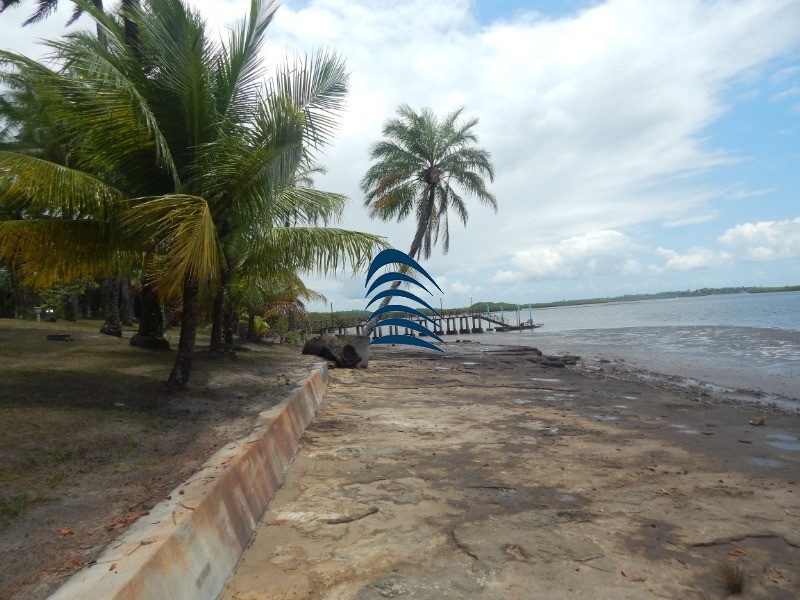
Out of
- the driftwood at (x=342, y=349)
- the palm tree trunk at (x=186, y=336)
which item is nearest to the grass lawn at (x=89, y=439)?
the palm tree trunk at (x=186, y=336)

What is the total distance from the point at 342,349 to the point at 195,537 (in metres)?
11.8

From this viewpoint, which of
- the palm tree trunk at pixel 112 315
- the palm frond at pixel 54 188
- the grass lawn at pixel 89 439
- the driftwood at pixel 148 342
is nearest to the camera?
the grass lawn at pixel 89 439

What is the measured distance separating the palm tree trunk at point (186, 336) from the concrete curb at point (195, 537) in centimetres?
328

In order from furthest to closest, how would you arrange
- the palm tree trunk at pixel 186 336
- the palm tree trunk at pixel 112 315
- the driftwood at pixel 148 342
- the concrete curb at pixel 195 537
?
1. the palm tree trunk at pixel 112 315
2. the driftwood at pixel 148 342
3. the palm tree trunk at pixel 186 336
4. the concrete curb at pixel 195 537

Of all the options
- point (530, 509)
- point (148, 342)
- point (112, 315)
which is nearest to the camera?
point (530, 509)

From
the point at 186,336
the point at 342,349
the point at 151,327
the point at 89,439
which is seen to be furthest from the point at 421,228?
the point at 89,439

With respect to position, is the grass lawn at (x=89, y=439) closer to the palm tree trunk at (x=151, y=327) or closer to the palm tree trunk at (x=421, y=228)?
the palm tree trunk at (x=151, y=327)

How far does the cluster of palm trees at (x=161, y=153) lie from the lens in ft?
22.2

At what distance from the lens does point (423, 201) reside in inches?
1062

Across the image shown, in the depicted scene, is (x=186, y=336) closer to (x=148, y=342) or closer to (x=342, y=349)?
(x=148, y=342)

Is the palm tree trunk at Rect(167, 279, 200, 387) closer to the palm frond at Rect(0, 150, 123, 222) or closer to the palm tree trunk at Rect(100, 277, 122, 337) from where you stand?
the palm frond at Rect(0, 150, 123, 222)

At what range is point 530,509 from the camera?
13.6 ft

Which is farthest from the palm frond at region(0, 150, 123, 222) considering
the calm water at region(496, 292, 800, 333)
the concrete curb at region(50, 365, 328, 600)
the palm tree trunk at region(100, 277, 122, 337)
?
the calm water at region(496, 292, 800, 333)

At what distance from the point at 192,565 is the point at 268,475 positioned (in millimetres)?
1805
